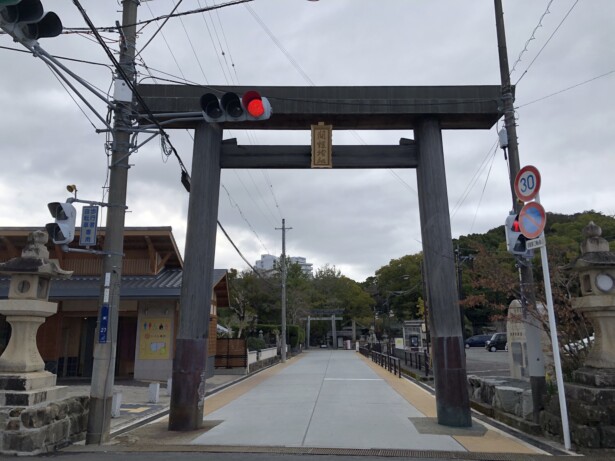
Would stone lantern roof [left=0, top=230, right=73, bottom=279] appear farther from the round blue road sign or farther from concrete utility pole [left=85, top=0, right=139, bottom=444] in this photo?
the round blue road sign

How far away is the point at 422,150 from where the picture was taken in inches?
395

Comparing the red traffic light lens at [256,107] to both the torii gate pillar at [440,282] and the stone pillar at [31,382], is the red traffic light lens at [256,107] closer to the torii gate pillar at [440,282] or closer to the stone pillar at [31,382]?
the stone pillar at [31,382]

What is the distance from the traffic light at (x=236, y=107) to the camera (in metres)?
6.48

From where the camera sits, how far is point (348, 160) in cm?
1008

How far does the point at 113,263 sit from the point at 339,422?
524 cm

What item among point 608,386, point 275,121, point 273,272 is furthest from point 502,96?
point 273,272

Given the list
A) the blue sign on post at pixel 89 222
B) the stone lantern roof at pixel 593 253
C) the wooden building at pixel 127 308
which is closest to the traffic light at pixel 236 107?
the blue sign on post at pixel 89 222

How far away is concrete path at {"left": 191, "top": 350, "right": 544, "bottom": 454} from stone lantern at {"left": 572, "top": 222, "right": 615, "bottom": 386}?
1.50 metres

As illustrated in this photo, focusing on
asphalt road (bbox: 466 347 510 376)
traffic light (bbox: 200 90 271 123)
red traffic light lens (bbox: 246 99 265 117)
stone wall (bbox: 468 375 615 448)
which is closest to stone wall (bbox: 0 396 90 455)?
traffic light (bbox: 200 90 271 123)

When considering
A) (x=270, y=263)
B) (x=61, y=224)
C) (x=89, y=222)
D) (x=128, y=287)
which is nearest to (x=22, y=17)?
(x=61, y=224)

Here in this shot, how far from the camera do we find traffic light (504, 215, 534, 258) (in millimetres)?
8383

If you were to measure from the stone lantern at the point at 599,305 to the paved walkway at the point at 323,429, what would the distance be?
1.48 m

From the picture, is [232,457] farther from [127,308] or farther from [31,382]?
[127,308]

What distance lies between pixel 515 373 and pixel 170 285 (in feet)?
39.2
